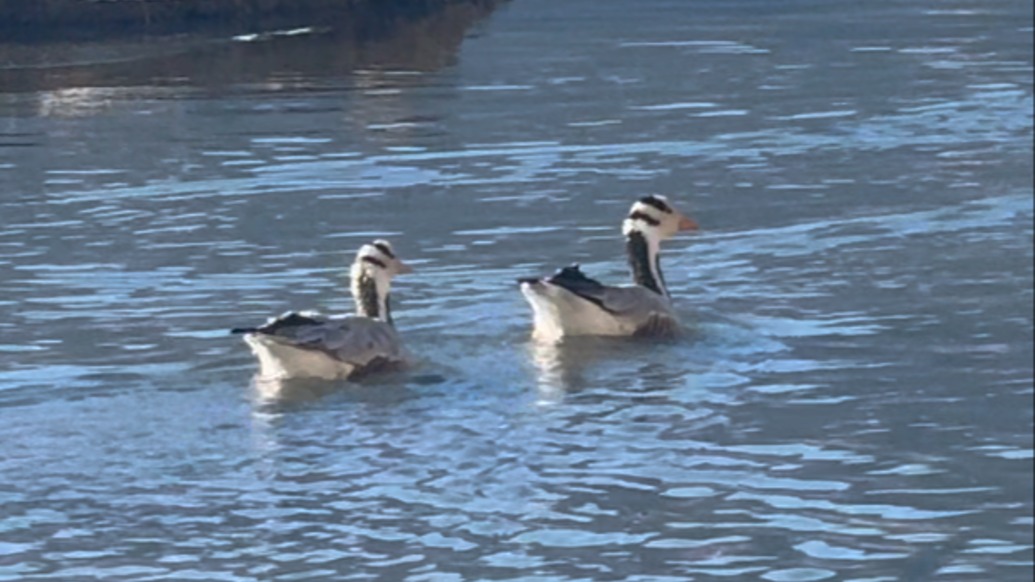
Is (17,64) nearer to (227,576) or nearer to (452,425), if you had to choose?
(452,425)

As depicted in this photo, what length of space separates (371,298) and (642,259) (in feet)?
7.38

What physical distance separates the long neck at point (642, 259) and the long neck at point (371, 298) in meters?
2.09

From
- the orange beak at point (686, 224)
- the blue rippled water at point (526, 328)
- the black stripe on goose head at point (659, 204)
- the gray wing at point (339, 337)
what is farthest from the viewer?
the orange beak at point (686, 224)

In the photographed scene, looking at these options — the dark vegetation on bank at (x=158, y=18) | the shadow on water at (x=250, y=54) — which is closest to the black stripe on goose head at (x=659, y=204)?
the shadow on water at (x=250, y=54)

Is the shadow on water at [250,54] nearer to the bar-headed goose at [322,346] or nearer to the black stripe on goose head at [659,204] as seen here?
the black stripe on goose head at [659,204]

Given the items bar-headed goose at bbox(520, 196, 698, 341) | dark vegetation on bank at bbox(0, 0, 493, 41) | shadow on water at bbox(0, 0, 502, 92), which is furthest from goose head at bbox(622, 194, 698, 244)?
dark vegetation on bank at bbox(0, 0, 493, 41)

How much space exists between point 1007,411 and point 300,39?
91.5 ft

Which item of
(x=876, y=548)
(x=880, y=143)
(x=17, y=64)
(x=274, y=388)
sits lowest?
(x=876, y=548)

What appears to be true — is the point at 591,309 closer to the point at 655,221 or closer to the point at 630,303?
the point at 630,303

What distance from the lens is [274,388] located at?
1591 centimetres

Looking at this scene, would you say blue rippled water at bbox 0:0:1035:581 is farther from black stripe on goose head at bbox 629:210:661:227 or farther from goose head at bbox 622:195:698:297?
black stripe on goose head at bbox 629:210:661:227

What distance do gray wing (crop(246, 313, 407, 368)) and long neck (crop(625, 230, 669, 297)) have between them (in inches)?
106

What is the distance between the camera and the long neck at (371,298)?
56.2 ft

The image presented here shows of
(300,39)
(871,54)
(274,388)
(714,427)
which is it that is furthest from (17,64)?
(714,427)
